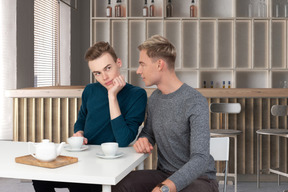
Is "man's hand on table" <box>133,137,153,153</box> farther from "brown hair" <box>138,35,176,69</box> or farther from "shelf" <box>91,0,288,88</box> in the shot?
"shelf" <box>91,0,288,88</box>

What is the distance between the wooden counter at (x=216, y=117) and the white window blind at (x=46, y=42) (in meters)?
1.07

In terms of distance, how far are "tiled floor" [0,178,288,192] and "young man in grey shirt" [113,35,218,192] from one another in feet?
6.49

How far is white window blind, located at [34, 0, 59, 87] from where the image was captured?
486 centimetres

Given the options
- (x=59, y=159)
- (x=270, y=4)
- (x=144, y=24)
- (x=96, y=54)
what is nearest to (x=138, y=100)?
(x=96, y=54)

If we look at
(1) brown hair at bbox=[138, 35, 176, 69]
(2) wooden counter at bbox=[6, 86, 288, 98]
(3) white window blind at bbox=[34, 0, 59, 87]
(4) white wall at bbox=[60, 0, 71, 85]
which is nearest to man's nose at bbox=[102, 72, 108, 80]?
(1) brown hair at bbox=[138, 35, 176, 69]

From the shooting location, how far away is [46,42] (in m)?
5.18

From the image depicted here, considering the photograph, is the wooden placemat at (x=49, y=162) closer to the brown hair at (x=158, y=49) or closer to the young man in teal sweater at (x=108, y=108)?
the young man in teal sweater at (x=108, y=108)

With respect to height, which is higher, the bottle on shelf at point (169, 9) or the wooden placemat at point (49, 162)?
the bottle on shelf at point (169, 9)

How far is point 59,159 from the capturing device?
1479mm

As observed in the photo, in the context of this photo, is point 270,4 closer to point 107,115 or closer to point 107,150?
point 107,115

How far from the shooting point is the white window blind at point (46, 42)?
4.86 meters

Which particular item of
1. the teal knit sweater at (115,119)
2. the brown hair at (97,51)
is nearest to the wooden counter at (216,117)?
the teal knit sweater at (115,119)

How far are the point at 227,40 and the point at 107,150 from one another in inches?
172

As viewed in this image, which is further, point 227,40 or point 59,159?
point 227,40
